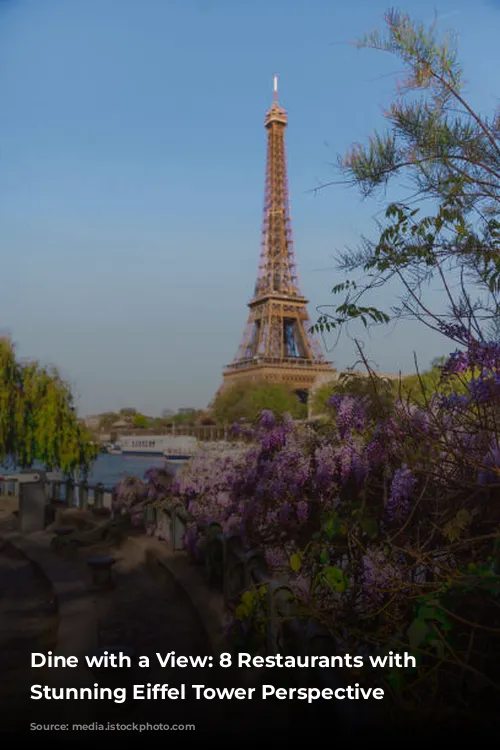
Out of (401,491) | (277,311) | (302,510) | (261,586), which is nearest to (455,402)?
(401,491)

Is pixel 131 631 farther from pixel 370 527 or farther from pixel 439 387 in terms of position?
pixel 439 387

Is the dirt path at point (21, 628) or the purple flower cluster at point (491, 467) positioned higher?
the purple flower cluster at point (491, 467)

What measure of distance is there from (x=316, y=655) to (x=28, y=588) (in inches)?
238

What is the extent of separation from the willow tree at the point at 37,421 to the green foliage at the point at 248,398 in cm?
4258

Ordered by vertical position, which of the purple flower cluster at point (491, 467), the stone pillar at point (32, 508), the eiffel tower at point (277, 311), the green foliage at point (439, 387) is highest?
the eiffel tower at point (277, 311)

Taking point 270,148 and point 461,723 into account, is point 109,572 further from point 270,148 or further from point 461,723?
point 270,148

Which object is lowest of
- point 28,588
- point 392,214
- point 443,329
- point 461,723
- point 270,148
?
point 28,588

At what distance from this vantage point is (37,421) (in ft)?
75.9

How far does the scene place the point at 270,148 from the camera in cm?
8438

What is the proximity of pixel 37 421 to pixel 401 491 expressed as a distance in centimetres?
2040

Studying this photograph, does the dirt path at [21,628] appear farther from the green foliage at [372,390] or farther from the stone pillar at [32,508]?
the green foliage at [372,390]

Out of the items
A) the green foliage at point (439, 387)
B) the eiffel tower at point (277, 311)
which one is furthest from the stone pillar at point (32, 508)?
the eiffel tower at point (277, 311)

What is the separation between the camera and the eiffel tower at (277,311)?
263 ft

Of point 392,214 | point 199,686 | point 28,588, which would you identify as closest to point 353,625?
point 199,686
